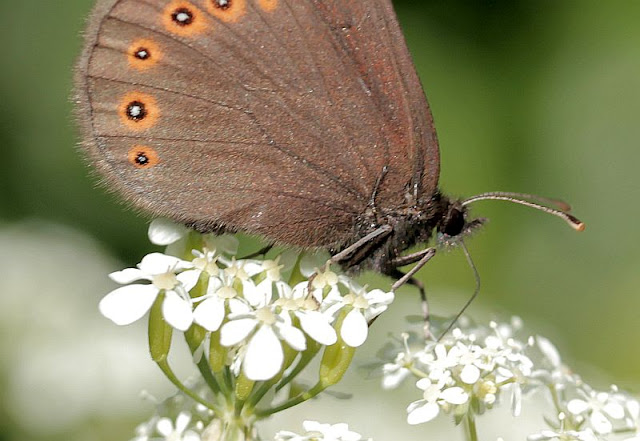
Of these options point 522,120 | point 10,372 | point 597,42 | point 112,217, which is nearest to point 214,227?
point 10,372

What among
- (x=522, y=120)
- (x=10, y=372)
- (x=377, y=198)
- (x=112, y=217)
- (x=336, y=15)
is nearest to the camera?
(x=336, y=15)

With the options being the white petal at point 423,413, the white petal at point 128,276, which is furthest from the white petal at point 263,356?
the white petal at point 423,413

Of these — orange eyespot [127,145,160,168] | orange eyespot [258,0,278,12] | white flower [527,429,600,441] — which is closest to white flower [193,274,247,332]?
orange eyespot [127,145,160,168]

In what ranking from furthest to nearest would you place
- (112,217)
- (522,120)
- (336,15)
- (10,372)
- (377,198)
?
(522,120)
(112,217)
(10,372)
(377,198)
(336,15)

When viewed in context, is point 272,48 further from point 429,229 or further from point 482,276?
point 482,276

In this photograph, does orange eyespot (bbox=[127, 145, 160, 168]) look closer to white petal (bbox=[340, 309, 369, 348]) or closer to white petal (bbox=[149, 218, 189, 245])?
white petal (bbox=[149, 218, 189, 245])

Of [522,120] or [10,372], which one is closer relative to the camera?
[10,372]

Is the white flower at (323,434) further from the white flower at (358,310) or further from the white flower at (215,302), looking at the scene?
the white flower at (215,302)
